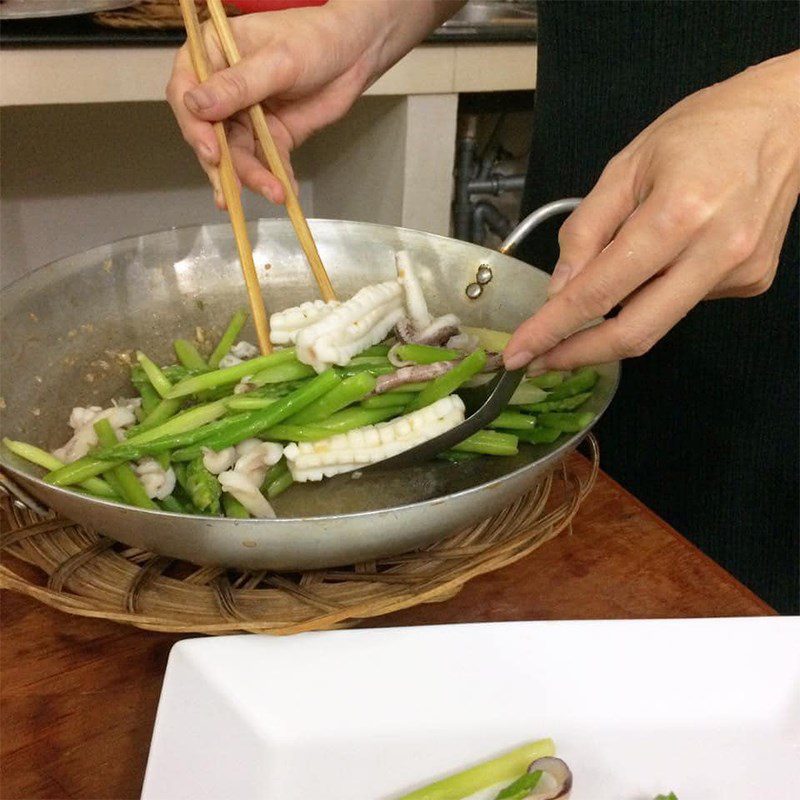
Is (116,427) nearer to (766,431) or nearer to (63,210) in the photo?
(766,431)

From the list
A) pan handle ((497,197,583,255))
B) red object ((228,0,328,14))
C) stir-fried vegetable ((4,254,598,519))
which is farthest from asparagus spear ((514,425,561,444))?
red object ((228,0,328,14))

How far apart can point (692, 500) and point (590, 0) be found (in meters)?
0.65

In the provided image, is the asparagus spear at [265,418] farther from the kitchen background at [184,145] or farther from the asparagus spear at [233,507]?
the kitchen background at [184,145]

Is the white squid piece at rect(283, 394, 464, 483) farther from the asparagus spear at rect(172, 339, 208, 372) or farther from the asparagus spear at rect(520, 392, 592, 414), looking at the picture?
the asparagus spear at rect(172, 339, 208, 372)

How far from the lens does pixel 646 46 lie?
1.03m

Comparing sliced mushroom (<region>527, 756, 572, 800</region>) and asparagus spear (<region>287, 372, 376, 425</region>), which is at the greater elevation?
asparagus spear (<region>287, 372, 376, 425</region>)


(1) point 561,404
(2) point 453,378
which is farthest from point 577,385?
(2) point 453,378

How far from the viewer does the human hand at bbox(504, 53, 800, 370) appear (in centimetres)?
60

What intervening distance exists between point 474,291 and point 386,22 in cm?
37

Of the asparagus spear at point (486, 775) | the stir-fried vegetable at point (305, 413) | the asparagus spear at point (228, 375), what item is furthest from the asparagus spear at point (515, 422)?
the asparagus spear at point (486, 775)

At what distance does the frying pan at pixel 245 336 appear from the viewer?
0.60m

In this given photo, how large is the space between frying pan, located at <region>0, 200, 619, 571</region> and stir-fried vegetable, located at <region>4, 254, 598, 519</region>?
1.1 inches

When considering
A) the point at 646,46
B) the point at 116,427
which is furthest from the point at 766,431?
the point at 116,427

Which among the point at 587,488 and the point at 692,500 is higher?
the point at 587,488
